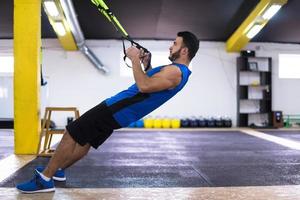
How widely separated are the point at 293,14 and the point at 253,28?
3.14 feet

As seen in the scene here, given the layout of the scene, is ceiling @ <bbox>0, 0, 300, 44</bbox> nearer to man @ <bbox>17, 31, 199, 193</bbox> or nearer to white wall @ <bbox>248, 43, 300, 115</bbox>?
white wall @ <bbox>248, 43, 300, 115</bbox>

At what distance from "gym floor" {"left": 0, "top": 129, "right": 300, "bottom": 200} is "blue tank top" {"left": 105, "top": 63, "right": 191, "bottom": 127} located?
64 cm

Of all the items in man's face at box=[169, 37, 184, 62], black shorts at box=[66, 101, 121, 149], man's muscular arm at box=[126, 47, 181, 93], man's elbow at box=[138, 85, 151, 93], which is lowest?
black shorts at box=[66, 101, 121, 149]

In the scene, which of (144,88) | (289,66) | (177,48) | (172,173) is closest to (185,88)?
(289,66)

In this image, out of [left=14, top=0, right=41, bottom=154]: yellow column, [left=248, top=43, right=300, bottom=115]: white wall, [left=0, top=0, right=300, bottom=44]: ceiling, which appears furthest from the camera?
[left=248, top=43, right=300, bottom=115]: white wall

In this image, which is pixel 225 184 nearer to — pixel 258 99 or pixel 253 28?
pixel 253 28

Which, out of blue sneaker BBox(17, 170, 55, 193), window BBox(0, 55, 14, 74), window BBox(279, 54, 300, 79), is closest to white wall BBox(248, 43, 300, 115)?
window BBox(279, 54, 300, 79)

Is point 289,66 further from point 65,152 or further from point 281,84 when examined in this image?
point 65,152

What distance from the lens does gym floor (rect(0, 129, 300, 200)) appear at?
9.77 feet

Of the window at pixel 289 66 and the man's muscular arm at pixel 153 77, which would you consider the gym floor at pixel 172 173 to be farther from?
the window at pixel 289 66

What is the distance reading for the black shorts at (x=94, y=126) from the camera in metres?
2.78

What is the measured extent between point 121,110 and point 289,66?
926cm

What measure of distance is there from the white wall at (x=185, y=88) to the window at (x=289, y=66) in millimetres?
165

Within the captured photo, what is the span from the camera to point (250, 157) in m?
4.96
